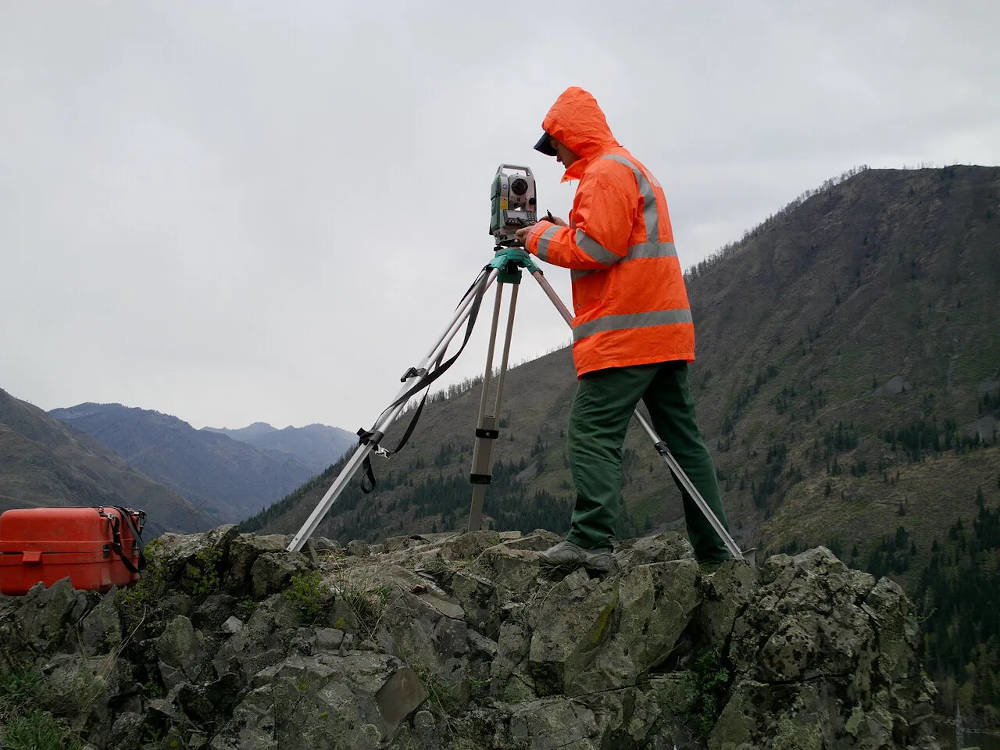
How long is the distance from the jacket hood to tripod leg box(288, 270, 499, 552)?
1079mm

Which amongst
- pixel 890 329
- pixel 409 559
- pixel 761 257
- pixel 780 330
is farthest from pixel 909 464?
pixel 409 559

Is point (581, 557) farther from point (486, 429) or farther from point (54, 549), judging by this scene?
point (54, 549)

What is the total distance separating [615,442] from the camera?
4.91 meters

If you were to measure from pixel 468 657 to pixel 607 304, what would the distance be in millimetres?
2188

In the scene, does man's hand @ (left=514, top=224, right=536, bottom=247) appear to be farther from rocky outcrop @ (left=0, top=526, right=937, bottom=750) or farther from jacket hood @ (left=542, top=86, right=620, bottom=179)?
Result: rocky outcrop @ (left=0, top=526, right=937, bottom=750)

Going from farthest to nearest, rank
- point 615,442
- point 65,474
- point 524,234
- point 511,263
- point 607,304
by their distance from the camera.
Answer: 1. point 65,474
2. point 511,263
3. point 524,234
4. point 615,442
5. point 607,304

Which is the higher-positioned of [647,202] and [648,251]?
[647,202]

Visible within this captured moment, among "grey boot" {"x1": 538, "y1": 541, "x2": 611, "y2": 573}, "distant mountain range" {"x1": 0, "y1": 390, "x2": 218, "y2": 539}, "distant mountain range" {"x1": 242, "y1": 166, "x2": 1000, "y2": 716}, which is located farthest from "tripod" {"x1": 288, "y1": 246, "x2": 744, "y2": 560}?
"distant mountain range" {"x1": 0, "y1": 390, "x2": 218, "y2": 539}

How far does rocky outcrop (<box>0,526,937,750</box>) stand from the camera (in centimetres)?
396

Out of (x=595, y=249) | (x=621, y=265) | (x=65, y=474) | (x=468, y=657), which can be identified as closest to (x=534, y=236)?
(x=595, y=249)

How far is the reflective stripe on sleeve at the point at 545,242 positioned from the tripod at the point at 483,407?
60 centimetres

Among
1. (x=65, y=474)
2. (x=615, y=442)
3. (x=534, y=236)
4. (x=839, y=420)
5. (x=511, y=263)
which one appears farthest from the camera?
(x=65, y=474)

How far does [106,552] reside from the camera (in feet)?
15.9

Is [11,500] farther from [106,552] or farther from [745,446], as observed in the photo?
[106,552]
